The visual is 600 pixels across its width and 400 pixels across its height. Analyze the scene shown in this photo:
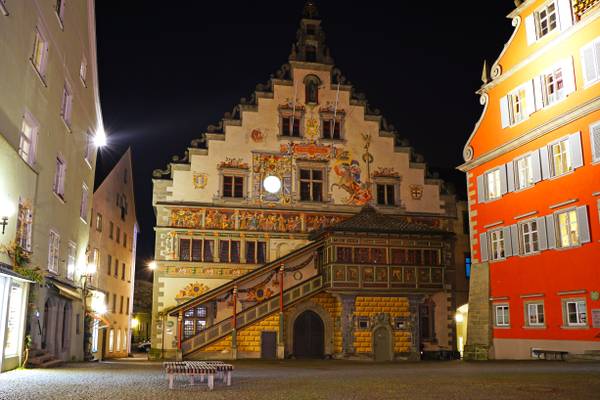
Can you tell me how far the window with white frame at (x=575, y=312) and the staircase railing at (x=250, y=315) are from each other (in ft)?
37.3

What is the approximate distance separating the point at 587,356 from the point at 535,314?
3.07 metres

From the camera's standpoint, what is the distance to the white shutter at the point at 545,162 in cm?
2247

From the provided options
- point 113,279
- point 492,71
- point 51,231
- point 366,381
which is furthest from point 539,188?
point 113,279

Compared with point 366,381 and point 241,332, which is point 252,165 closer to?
point 241,332

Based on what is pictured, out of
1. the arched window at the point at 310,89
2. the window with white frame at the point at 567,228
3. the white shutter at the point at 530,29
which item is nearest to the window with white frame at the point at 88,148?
the arched window at the point at 310,89

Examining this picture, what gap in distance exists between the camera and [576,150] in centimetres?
2100

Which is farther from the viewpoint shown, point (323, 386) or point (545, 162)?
point (545, 162)

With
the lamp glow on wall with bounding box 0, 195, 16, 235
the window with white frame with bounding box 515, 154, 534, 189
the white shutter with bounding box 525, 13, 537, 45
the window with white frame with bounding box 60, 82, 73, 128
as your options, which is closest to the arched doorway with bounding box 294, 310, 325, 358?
the window with white frame with bounding box 515, 154, 534, 189

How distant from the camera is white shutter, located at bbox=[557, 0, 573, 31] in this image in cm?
2211

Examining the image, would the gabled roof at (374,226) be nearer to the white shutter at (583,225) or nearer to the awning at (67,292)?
the white shutter at (583,225)

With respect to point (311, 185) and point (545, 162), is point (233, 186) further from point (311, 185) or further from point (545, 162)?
point (545, 162)

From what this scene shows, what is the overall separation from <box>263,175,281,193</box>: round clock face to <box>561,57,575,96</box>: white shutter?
14899mm

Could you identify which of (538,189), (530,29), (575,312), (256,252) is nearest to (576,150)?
(538,189)

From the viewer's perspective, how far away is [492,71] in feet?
86.4
